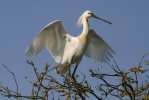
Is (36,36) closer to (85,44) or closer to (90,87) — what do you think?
(85,44)

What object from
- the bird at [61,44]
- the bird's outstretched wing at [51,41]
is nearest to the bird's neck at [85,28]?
the bird at [61,44]

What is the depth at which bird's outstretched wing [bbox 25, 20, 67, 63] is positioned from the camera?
755 cm

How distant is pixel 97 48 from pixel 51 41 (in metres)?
1.48

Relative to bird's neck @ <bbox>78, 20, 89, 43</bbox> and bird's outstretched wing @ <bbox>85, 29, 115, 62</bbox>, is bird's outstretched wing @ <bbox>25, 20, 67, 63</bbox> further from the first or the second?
bird's outstretched wing @ <bbox>85, 29, 115, 62</bbox>

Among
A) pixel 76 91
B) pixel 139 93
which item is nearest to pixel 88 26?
pixel 76 91

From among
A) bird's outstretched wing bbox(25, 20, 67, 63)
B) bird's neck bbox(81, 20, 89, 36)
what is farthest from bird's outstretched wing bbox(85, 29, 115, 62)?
bird's outstretched wing bbox(25, 20, 67, 63)

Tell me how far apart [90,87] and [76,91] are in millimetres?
235

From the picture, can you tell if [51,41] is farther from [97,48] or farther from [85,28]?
[97,48]

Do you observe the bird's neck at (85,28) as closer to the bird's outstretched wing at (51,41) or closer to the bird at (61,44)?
the bird at (61,44)

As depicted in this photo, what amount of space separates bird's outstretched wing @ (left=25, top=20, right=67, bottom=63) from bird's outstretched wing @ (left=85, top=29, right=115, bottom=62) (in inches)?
39.9

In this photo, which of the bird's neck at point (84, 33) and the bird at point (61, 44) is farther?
the bird's neck at point (84, 33)

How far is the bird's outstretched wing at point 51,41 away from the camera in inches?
297

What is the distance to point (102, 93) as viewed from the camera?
199 inches

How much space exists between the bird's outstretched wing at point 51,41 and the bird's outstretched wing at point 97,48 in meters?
1.01
